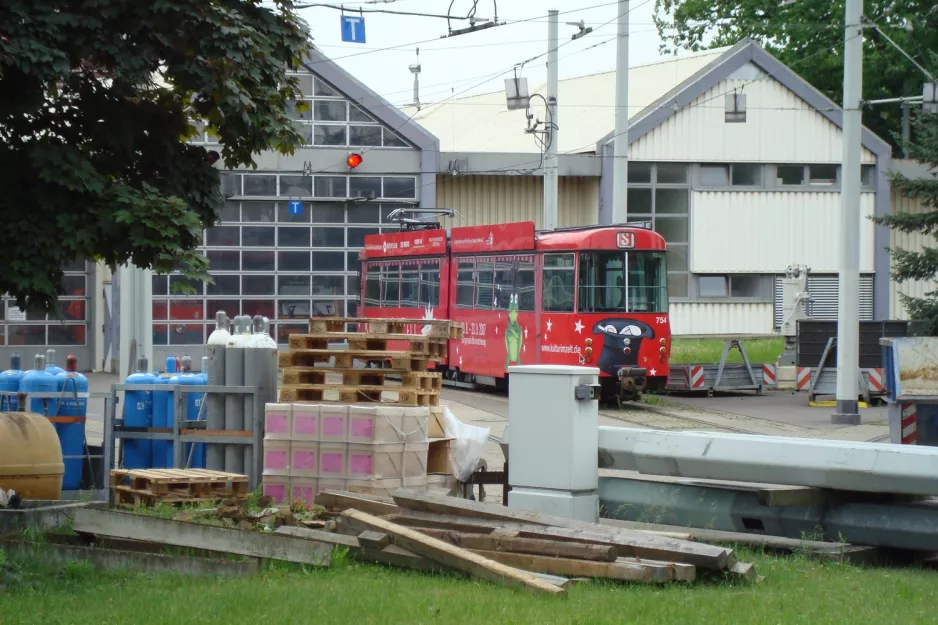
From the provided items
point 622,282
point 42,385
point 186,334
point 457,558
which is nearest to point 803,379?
point 622,282

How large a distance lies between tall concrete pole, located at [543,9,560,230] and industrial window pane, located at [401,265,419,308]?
3.77 meters

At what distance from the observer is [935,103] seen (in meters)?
25.3

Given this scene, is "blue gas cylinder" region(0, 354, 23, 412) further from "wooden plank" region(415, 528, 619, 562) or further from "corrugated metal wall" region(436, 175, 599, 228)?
"corrugated metal wall" region(436, 175, 599, 228)

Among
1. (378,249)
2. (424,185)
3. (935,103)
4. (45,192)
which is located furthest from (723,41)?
(45,192)

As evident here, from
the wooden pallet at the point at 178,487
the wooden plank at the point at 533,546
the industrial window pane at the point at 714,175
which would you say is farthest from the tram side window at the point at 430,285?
the wooden plank at the point at 533,546

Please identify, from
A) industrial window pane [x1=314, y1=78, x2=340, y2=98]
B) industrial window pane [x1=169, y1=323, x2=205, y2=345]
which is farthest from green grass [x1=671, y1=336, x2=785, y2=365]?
industrial window pane [x1=169, y1=323, x2=205, y2=345]

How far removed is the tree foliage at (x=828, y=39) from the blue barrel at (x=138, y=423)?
3947cm

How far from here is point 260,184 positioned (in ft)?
127

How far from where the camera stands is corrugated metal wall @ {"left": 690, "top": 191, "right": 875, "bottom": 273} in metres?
42.6

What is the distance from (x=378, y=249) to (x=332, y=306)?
5.79 meters

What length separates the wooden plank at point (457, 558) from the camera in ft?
27.4

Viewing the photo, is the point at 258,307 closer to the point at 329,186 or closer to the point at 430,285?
the point at 329,186

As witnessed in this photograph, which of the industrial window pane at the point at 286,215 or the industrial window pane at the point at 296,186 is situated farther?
the industrial window pane at the point at 286,215

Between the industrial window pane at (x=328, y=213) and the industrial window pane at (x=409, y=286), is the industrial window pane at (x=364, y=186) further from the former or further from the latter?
the industrial window pane at (x=409, y=286)
